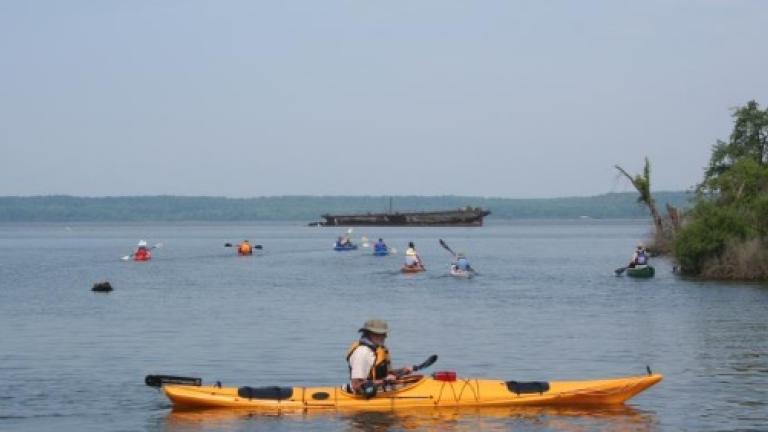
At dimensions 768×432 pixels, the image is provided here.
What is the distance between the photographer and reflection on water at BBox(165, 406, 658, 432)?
22062 mm

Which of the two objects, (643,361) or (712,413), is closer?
(712,413)

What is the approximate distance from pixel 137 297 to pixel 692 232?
966 inches

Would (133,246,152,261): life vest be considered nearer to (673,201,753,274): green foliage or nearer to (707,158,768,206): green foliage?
(673,201,753,274): green foliage

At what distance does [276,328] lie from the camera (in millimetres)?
38531

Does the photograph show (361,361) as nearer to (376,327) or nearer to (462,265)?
(376,327)

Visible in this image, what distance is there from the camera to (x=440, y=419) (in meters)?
22.4

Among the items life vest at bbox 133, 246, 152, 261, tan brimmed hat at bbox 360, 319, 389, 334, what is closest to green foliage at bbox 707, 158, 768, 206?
life vest at bbox 133, 246, 152, 261

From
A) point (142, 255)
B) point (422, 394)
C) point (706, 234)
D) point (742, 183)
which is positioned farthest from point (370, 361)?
point (142, 255)

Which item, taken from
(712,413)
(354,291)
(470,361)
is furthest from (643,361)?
(354,291)

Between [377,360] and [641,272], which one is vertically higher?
[641,272]

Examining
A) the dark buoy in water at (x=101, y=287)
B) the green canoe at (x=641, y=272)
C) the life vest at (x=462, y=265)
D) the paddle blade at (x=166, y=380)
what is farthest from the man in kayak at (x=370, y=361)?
the life vest at (x=462, y=265)

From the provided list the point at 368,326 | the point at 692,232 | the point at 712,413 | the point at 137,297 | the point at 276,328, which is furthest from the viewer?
the point at 692,232

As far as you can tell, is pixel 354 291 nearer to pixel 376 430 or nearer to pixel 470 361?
pixel 470 361

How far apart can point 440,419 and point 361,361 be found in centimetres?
176
